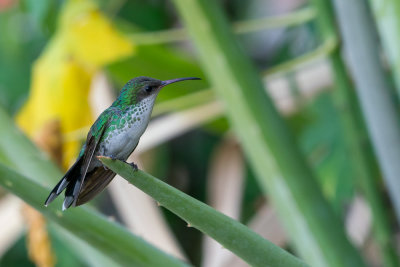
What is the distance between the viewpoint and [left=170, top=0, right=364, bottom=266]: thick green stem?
0.68 meters

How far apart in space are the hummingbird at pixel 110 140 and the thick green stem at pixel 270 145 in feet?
0.96

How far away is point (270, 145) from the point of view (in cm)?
71

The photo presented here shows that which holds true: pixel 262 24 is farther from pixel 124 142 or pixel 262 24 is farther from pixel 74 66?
pixel 124 142

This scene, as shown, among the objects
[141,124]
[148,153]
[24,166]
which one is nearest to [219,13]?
[24,166]

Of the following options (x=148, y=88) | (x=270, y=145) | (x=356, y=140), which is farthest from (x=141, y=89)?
(x=356, y=140)

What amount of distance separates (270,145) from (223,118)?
0.74m

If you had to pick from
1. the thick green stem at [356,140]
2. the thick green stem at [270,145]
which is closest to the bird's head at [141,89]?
the thick green stem at [270,145]

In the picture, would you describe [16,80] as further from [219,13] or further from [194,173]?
[219,13]

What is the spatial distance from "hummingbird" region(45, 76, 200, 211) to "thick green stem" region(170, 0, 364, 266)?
29cm

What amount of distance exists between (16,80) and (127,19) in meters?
0.33

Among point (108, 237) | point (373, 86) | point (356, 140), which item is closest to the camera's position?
point (108, 237)

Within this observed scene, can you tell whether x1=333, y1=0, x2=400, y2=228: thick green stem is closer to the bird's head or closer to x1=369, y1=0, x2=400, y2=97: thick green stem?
x1=369, y1=0, x2=400, y2=97: thick green stem

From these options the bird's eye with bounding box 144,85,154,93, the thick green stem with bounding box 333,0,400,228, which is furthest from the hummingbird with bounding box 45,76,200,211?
the thick green stem with bounding box 333,0,400,228

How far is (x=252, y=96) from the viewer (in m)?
0.72
